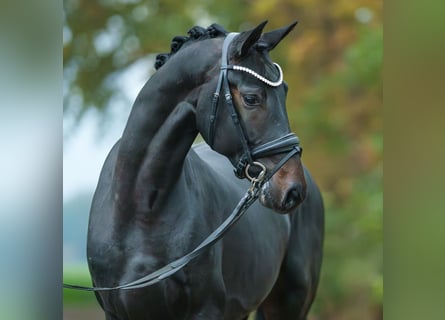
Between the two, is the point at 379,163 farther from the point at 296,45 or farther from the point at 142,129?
the point at 142,129

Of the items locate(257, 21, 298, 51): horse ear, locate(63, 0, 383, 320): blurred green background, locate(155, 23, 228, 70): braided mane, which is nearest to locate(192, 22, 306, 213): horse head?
locate(257, 21, 298, 51): horse ear

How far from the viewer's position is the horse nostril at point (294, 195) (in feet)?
8.38

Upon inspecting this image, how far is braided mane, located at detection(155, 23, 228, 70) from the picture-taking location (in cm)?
285

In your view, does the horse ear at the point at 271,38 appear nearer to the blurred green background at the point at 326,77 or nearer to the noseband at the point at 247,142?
the noseband at the point at 247,142

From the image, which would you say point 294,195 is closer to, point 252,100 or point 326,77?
point 252,100

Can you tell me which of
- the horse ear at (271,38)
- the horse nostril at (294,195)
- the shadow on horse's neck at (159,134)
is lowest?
the horse nostril at (294,195)

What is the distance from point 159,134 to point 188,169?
0.80 feet

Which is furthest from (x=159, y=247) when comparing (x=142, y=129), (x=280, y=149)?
(x=280, y=149)

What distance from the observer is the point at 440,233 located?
101cm

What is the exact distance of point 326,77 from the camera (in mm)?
7926

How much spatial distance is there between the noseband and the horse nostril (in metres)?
0.08

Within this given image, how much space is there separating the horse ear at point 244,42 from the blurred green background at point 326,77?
4422mm

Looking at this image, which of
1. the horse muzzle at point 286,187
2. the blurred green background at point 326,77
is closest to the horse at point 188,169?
the horse muzzle at point 286,187

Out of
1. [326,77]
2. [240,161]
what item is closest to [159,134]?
[240,161]
